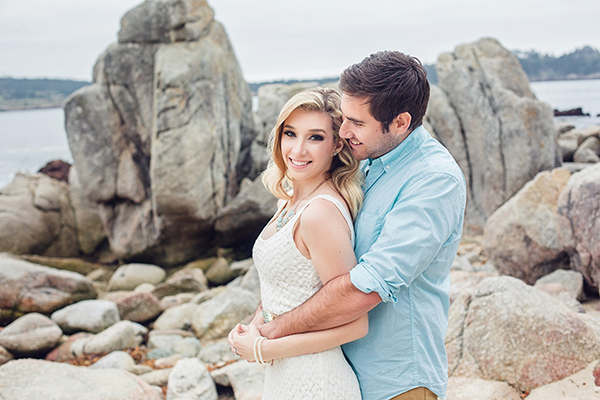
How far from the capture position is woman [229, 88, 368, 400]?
94.7 inches

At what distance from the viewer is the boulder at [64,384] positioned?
4629 millimetres

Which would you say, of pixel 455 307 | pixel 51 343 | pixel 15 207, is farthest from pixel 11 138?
pixel 455 307

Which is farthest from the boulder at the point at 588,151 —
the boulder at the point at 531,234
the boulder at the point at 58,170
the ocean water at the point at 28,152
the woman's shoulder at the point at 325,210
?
the ocean water at the point at 28,152

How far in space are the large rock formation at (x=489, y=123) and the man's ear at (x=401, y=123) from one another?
443 inches

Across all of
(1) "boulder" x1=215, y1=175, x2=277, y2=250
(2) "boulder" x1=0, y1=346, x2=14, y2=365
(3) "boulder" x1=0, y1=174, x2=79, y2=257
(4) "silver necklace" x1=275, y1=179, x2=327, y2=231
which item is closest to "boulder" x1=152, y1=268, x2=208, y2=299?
→ (1) "boulder" x1=215, y1=175, x2=277, y2=250

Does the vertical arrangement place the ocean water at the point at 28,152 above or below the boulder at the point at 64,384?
below

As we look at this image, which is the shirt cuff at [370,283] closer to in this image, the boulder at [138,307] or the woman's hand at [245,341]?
the woman's hand at [245,341]

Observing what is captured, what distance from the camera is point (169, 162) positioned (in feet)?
39.0

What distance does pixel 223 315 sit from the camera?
8.02 metres

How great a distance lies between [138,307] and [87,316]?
3.10 ft

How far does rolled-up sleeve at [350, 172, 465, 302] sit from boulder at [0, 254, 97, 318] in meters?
7.91

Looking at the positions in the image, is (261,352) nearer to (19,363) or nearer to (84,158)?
(19,363)

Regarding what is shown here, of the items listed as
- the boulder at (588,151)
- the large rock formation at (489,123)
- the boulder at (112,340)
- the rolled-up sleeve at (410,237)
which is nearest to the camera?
the rolled-up sleeve at (410,237)

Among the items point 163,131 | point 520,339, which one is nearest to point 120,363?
point 520,339
